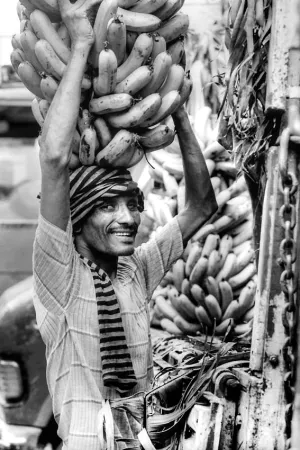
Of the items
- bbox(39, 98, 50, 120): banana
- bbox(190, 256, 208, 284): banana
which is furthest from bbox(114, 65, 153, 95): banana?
bbox(190, 256, 208, 284): banana

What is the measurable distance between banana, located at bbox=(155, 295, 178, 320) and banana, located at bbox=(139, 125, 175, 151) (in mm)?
1368

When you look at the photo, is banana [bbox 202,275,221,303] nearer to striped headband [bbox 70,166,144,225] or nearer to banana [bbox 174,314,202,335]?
banana [bbox 174,314,202,335]

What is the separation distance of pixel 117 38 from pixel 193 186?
2.05ft

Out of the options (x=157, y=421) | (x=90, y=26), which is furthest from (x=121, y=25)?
(x=157, y=421)

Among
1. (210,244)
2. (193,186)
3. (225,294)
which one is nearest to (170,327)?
(225,294)

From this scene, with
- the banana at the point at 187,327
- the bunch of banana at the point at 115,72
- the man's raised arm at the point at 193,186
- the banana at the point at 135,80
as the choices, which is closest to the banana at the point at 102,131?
the bunch of banana at the point at 115,72

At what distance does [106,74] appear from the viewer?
2.28m

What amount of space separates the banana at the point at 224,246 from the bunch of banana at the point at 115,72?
1.23 meters

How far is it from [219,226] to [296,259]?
1.76m

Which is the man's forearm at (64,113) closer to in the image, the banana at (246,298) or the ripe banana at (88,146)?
the ripe banana at (88,146)

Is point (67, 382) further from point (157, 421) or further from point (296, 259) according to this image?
point (296, 259)

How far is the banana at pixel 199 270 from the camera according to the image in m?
3.54

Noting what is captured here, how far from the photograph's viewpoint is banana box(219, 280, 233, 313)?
11.6 ft

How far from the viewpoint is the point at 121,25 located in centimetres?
225
